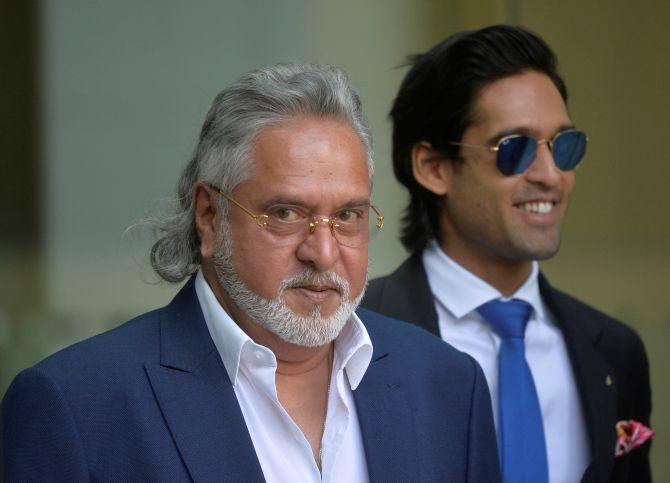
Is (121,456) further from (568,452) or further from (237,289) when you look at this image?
(568,452)

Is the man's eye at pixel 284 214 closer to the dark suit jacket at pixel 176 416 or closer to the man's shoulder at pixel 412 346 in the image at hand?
the dark suit jacket at pixel 176 416

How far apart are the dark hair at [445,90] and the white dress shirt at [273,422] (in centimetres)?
121

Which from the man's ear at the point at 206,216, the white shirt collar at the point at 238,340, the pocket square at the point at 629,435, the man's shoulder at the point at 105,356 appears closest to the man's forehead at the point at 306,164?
the man's ear at the point at 206,216

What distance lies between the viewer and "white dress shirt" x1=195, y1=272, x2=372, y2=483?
2814 millimetres

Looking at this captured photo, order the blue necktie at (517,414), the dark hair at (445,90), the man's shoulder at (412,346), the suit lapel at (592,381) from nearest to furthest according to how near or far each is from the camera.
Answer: the man's shoulder at (412,346)
the blue necktie at (517,414)
the suit lapel at (592,381)
the dark hair at (445,90)

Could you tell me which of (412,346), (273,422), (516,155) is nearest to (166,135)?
(516,155)

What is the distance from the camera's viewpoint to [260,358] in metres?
2.85

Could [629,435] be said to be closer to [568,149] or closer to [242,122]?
[568,149]

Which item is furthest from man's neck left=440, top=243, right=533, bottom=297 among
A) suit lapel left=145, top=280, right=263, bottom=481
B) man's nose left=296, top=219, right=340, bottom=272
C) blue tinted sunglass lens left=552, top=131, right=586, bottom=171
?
suit lapel left=145, top=280, right=263, bottom=481

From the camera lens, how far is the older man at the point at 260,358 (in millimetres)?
2656

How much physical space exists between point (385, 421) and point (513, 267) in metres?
1.03

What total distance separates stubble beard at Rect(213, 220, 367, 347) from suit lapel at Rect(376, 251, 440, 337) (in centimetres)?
88

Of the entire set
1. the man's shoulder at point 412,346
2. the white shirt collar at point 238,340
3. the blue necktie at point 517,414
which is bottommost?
the blue necktie at point 517,414

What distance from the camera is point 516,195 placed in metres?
3.75
